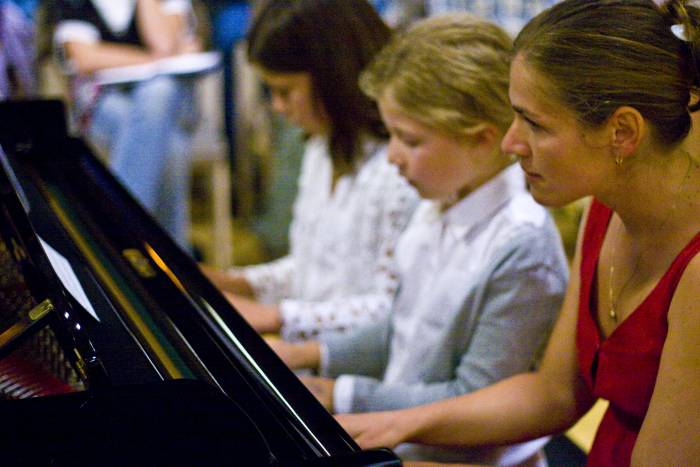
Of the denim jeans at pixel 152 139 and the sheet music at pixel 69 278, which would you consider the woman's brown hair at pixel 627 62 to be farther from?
the denim jeans at pixel 152 139

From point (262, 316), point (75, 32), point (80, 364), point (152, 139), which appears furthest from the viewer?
point (75, 32)

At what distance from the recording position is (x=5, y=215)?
3.66 feet

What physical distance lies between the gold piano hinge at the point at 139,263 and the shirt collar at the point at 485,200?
0.47m

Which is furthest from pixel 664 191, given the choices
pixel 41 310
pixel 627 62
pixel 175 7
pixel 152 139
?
pixel 175 7

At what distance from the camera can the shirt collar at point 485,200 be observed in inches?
52.1

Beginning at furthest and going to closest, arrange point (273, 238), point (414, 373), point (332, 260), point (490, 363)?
1. point (273, 238)
2. point (332, 260)
3. point (414, 373)
4. point (490, 363)

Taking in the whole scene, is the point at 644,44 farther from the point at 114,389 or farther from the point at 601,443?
the point at 114,389

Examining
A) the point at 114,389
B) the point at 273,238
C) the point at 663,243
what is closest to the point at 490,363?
the point at 663,243

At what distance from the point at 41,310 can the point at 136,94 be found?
239 cm

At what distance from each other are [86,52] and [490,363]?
8.18 feet

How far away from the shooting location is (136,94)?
3.20 m

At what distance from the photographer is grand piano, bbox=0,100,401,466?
0.77 metres

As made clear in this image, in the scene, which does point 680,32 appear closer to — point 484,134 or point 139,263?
point 484,134

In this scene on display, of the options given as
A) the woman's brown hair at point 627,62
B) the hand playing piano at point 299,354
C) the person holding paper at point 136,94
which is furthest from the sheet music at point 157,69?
the woman's brown hair at point 627,62
